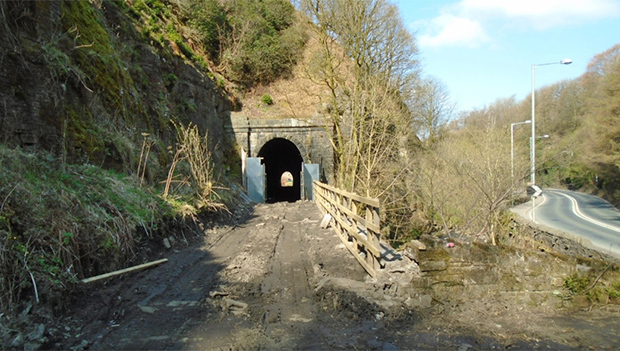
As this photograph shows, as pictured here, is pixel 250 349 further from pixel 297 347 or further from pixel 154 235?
pixel 154 235

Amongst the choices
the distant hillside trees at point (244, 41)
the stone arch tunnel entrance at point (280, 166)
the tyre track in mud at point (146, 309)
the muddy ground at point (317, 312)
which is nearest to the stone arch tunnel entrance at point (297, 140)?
the stone arch tunnel entrance at point (280, 166)

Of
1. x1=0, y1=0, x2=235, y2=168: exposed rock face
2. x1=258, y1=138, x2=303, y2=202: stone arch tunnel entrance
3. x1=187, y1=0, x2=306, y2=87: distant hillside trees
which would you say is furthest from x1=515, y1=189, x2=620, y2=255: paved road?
x1=187, y1=0, x2=306, y2=87: distant hillside trees

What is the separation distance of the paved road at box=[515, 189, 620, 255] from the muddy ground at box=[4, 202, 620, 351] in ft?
30.4

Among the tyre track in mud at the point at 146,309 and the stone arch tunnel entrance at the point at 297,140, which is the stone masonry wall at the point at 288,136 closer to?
the stone arch tunnel entrance at the point at 297,140

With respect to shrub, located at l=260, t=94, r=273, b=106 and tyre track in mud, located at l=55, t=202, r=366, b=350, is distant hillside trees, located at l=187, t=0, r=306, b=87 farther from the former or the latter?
tyre track in mud, located at l=55, t=202, r=366, b=350

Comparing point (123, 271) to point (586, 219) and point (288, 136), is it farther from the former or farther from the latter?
point (586, 219)

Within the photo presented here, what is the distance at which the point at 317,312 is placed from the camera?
421cm

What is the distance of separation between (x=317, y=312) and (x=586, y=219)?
21993 mm

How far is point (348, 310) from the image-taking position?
4.21m

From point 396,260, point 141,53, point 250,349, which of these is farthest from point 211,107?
point 250,349

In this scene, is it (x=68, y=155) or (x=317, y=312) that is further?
(x=68, y=155)

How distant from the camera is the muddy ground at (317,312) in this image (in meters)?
3.50

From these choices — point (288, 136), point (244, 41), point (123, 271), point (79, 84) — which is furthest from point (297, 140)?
point (123, 271)

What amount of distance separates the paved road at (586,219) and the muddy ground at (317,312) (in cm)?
927
